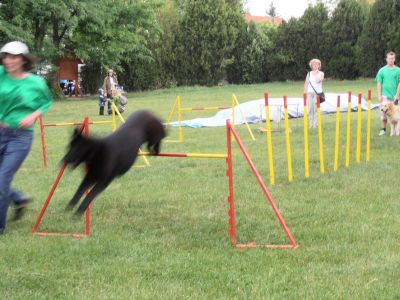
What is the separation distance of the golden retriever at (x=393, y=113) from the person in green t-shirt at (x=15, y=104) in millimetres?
7951

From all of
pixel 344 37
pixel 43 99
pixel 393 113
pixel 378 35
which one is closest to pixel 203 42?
pixel 344 37

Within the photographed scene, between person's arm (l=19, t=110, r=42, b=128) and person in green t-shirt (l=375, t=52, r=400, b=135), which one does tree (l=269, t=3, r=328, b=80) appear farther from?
person's arm (l=19, t=110, r=42, b=128)

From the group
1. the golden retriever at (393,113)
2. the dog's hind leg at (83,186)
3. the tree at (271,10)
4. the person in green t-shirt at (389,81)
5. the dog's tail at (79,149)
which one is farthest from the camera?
the tree at (271,10)

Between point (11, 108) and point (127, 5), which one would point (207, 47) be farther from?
point (11, 108)

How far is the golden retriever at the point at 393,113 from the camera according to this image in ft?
35.6

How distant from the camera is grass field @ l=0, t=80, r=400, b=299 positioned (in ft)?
12.3

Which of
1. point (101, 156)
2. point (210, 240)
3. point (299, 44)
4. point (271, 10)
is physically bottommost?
point (210, 240)

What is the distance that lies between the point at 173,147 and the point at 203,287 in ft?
24.1

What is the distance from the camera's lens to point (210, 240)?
479cm

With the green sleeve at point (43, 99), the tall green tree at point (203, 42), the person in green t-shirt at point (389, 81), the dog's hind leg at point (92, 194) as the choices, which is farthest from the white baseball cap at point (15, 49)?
the tall green tree at point (203, 42)

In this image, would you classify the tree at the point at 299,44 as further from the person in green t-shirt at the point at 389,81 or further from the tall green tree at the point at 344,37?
the person in green t-shirt at the point at 389,81

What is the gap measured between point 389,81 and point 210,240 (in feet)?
23.8

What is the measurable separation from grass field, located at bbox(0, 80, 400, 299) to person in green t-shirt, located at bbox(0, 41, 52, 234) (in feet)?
→ 2.38

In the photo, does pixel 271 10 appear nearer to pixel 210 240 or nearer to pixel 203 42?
pixel 203 42
